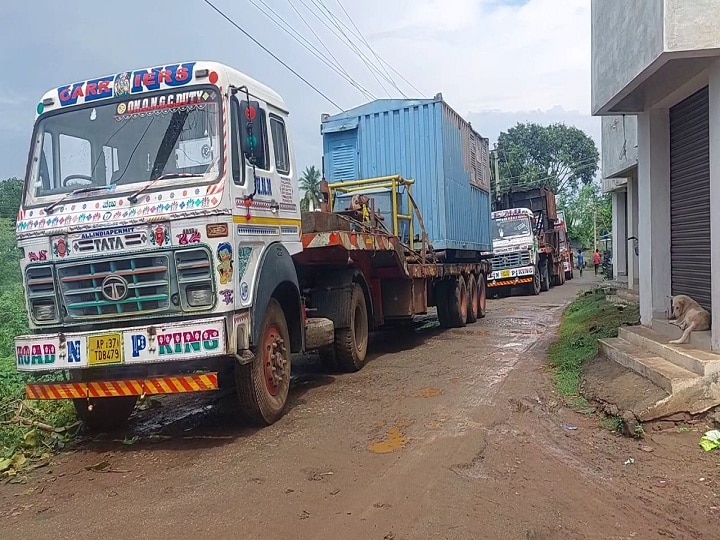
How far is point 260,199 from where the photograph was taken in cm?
633

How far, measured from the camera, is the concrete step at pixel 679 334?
668 cm

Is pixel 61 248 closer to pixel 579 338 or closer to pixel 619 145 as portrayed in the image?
pixel 579 338

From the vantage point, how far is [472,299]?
1494cm

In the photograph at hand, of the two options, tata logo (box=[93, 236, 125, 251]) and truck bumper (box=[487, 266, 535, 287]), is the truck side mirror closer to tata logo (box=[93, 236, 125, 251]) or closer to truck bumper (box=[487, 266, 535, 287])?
tata logo (box=[93, 236, 125, 251])

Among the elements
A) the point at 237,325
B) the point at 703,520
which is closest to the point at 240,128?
the point at 237,325

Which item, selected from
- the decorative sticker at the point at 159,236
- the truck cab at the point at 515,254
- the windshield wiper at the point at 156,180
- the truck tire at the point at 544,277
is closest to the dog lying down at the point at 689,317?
the windshield wiper at the point at 156,180

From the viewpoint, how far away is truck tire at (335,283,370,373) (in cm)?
877

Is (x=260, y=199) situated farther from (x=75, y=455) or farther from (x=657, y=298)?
(x=657, y=298)

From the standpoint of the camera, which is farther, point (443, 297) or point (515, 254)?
point (515, 254)

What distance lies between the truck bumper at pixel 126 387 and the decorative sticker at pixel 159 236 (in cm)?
108

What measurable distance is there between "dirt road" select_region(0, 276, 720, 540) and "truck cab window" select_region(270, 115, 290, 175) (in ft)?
8.11

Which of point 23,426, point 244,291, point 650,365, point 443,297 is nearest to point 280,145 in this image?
point 244,291

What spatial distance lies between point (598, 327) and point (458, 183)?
4028mm

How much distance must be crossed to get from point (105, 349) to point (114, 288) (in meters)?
0.49
